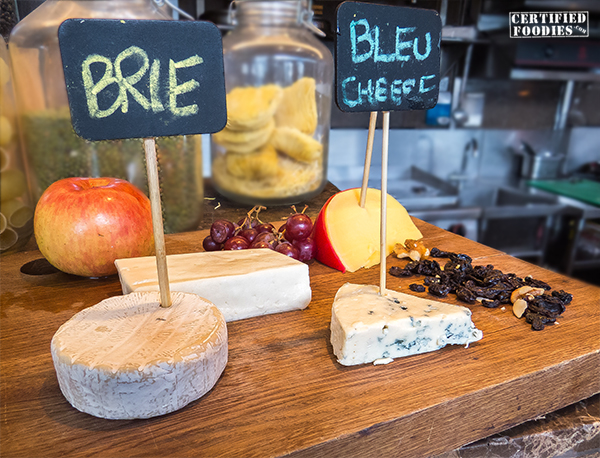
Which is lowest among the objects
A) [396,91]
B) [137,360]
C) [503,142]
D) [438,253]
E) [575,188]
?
[575,188]

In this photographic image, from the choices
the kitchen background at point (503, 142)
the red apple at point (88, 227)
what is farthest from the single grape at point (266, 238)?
the kitchen background at point (503, 142)

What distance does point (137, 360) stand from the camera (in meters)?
0.58

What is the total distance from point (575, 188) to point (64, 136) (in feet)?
10.5

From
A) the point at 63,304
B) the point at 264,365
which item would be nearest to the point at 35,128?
the point at 63,304

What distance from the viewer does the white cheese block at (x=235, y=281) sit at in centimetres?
81

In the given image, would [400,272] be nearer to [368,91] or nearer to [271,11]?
→ [368,91]

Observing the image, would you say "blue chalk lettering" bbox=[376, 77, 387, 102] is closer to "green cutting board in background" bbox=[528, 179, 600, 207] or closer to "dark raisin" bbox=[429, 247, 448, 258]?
"dark raisin" bbox=[429, 247, 448, 258]

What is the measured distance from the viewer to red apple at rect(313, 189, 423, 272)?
106 cm

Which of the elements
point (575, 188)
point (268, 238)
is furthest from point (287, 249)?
point (575, 188)

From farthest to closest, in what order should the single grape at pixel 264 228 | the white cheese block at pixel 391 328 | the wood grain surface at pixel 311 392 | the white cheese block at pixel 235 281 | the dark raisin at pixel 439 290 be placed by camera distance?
the single grape at pixel 264 228 → the dark raisin at pixel 439 290 → the white cheese block at pixel 235 281 → the white cheese block at pixel 391 328 → the wood grain surface at pixel 311 392

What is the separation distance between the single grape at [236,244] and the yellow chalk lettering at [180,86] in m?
0.43

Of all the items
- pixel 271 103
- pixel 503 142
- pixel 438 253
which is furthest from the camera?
pixel 503 142

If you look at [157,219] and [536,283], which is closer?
[157,219]

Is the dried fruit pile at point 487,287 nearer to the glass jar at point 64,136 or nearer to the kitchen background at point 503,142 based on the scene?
the glass jar at point 64,136
